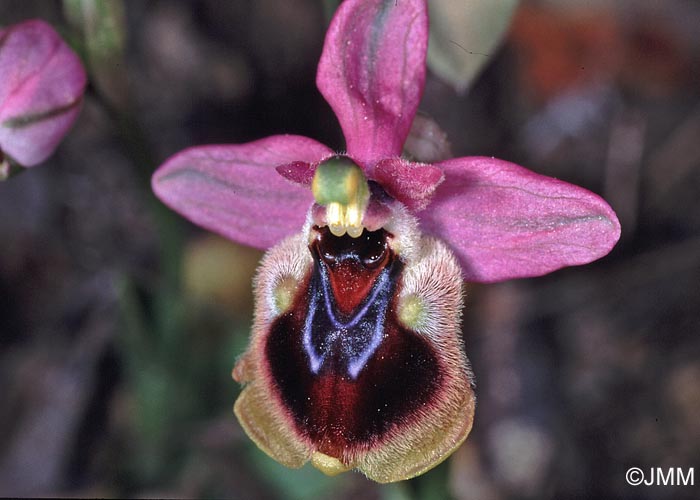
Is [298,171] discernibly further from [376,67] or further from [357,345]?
[357,345]

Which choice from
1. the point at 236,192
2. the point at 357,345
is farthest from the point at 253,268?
the point at 357,345

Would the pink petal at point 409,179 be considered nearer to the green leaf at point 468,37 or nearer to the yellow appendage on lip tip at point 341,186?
the yellow appendage on lip tip at point 341,186

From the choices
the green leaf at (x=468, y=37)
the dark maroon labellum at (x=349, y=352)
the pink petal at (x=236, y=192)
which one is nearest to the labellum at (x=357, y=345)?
the dark maroon labellum at (x=349, y=352)

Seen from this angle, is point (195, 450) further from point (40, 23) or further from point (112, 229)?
point (40, 23)

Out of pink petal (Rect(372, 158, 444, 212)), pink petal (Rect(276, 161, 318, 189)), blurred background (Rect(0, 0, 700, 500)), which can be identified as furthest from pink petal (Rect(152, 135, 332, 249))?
blurred background (Rect(0, 0, 700, 500))

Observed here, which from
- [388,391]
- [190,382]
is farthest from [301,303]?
[190,382]

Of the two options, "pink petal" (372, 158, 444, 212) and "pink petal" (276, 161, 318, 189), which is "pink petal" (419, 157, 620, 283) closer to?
"pink petal" (372, 158, 444, 212)

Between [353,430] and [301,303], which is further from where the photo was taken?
[301,303]
